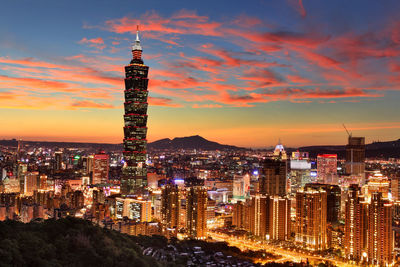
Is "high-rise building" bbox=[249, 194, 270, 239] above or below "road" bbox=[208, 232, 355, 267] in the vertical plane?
above

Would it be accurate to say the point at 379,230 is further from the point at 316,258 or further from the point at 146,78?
the point at 146,78

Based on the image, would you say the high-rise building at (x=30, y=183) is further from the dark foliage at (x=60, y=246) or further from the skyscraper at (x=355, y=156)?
the dark foliage at (x=60, y=246)

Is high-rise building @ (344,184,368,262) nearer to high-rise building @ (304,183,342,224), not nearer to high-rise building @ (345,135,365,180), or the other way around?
high-rise building @ (304,183,342,224)

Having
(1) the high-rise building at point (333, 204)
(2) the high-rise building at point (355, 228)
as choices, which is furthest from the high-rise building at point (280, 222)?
(2) the high-rise building at point (355, 228)

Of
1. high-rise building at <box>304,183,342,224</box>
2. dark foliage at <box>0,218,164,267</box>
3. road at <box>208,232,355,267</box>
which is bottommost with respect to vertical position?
road at <box>208,232,355,267</box>

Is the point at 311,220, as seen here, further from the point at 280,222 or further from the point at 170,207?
the point at 170,207

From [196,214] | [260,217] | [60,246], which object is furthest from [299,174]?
[60,246]

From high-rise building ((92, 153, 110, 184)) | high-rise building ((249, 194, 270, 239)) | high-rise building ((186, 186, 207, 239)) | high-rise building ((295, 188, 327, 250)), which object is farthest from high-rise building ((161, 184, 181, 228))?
high-rise building ((92, 153, 110, 184))
